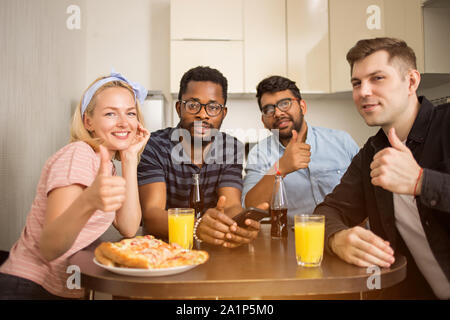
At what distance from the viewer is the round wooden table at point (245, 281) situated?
84 cm

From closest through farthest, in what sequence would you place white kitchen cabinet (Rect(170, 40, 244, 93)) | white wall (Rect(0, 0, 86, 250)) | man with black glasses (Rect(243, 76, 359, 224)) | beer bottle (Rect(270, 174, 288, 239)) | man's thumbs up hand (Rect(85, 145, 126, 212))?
man's thumbs up hand (Rect(85, 145, 126, 212)), beer bottle (Rect(270, 174, 288, 239)), white wall (Rect(0, 0, 86, 250)), man with black glasses (Rect(243, 76, 359, 224)), white kitchen cabinet (Rect(170, 40, 244, 93))

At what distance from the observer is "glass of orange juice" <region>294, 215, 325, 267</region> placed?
1007 mm

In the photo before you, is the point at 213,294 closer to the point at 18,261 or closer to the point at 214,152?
the point at 18,261

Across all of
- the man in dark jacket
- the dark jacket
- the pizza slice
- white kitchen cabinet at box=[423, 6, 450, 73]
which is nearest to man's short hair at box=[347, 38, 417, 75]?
the man in dark jacket

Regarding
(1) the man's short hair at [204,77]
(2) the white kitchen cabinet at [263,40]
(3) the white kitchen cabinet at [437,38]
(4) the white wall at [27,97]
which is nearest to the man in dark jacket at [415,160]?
(1) the man's short hair at [204,77]

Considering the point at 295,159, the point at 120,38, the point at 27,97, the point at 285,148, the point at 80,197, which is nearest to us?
the point at 80,197

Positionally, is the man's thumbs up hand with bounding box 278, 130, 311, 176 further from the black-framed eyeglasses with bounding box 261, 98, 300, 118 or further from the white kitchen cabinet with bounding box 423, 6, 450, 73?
the white kitchen cabinet with bounding box 423, 6, 450, 73

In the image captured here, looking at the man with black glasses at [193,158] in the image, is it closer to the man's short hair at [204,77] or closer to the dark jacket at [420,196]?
the man's short hair at [204,77]

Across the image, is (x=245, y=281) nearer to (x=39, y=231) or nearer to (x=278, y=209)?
(x=278, y=209)

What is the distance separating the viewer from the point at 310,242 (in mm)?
1014

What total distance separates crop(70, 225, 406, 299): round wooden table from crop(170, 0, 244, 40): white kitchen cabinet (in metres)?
2.84

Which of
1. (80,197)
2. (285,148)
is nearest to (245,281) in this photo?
(80,197)

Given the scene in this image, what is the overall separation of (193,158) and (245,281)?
1.11 metres

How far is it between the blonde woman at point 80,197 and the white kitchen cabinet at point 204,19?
2.07m
